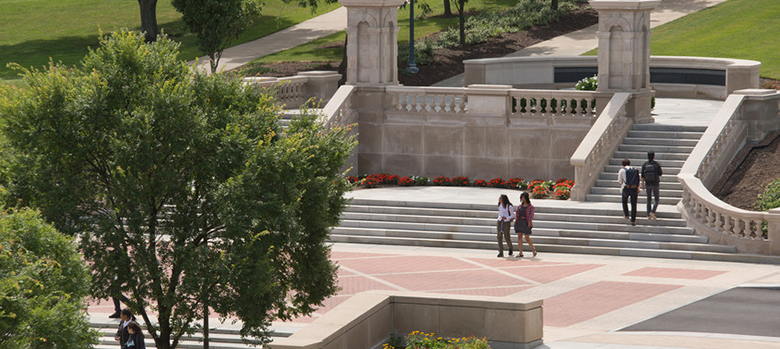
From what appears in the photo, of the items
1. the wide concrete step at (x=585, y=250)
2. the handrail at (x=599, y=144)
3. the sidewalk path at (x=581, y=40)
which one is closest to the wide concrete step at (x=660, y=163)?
the handrail at (x=599, y=144)

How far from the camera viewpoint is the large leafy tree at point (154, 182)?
53.3 ft

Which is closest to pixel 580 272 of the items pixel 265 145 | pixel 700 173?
pixel 700 173

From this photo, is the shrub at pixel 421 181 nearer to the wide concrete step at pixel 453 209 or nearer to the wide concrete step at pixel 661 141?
the wide concrete step at pixel 453 209

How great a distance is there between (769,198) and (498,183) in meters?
7.84

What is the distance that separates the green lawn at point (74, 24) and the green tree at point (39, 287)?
4082 centimetres

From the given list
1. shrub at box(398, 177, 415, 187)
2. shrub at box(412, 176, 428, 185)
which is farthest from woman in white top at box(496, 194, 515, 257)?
shrub at box(412, 176, 428, 185)

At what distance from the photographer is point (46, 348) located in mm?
12758

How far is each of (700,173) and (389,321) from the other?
500 inches

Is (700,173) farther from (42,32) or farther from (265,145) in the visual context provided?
(42,32)

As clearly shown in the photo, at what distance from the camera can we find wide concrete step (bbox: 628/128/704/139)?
3084 cm

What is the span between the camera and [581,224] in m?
27.2

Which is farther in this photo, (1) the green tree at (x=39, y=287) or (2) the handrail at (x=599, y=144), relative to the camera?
(2) the handrail at (x=599, y=144)

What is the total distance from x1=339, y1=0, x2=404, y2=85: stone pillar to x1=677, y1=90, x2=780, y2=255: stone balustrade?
9172 millimetres

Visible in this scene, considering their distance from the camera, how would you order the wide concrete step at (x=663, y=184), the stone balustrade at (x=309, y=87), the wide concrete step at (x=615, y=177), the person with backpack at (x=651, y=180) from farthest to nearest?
1. the stone balustrade at (x=309, y=87)
2. the wide concrete step at (x=615, y=177)
3. the wide concrete step at (x=663, y=184)
4. the person with backpack at (x=651, y=180)
